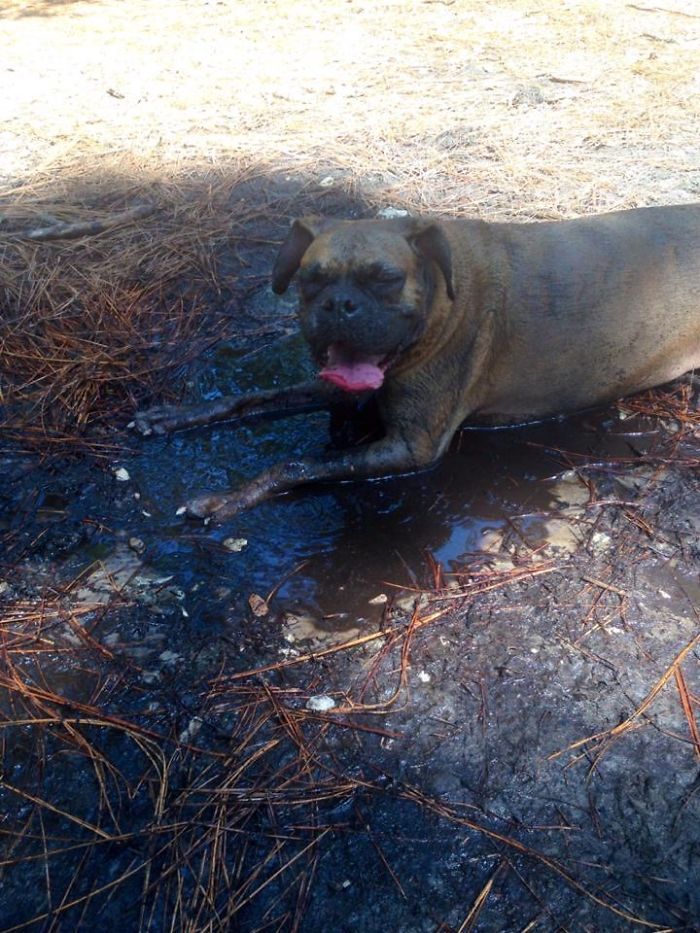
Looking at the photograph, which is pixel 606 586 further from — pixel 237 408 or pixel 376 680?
pixel 237 408

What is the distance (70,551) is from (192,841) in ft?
4.92

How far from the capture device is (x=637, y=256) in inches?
161

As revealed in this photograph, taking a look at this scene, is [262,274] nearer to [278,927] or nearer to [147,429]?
[147,429]

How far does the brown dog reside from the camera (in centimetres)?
360

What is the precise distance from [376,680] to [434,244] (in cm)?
188

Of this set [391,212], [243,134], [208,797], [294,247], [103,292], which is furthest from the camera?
[243,134]

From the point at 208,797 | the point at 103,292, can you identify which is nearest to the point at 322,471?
the point at 208,797

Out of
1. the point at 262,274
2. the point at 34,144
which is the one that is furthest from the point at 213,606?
the point at 34,144

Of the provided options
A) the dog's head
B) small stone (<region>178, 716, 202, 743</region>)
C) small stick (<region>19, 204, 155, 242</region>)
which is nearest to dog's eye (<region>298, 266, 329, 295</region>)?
the dog's head

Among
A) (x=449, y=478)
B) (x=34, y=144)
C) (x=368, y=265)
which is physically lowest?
(x=449, y=478)

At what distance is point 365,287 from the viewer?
345cm

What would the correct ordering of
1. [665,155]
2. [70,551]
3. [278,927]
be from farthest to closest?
[665,155], [70,551], [278,927]

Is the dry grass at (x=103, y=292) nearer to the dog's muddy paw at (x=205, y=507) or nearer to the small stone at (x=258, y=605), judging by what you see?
the dog's muddy paw at (x=205, y=507)

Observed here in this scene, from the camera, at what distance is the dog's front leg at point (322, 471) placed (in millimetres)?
3715
